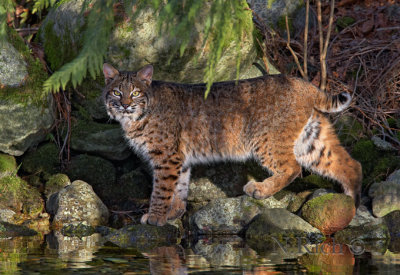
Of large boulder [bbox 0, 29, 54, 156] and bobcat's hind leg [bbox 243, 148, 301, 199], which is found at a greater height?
large boulder [bbox 0, 29, 54, 156]

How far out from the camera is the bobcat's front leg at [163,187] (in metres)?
6.19

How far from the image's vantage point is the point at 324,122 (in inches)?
256

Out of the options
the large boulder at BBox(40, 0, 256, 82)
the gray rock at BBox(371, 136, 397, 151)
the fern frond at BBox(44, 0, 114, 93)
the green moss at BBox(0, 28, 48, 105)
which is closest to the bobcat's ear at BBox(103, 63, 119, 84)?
the large boulder at BBox(40, 0, 256, 82)

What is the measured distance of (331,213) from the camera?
5.82 m

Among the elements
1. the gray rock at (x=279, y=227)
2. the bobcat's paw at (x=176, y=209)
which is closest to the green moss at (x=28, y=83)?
the bobcat's paw at (x=176, y=209)

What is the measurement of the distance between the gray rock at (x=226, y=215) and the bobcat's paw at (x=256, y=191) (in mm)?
72

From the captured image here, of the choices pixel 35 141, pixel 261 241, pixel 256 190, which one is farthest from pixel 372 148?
pixel 35 141

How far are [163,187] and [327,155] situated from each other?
6.32 feet

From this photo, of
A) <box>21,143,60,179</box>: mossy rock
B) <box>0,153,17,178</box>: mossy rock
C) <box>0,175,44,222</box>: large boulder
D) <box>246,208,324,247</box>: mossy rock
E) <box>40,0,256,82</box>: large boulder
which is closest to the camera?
<box>246,208,324,247</box>: mossy rock

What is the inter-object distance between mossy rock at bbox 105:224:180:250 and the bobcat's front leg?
29 cm

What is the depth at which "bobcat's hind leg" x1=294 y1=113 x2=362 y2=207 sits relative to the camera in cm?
646

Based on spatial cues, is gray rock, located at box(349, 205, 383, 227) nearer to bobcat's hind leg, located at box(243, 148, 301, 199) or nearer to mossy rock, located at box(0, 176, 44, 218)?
bobcat's hind leg, located at box(243, 148, 301, 199)

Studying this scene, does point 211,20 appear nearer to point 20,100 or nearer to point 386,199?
point 386,199

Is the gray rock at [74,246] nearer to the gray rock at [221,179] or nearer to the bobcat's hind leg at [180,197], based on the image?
the bobcat's hind leg at [180,197]
